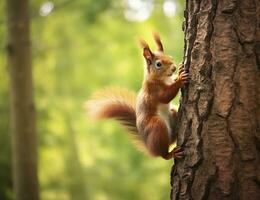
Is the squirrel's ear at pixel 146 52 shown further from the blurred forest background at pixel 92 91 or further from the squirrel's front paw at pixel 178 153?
the blurred forest background at pixel 92 91

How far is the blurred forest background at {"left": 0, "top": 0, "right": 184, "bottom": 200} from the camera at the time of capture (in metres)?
9.93

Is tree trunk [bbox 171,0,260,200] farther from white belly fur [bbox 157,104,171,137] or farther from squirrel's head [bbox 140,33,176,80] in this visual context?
squirrel's head [bbox 140,33,176,80]

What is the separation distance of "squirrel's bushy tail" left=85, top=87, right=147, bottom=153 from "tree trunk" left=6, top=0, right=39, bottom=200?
34.7 inches

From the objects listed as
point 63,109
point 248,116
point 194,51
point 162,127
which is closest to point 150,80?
point 162,127

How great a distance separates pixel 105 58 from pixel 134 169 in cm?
307

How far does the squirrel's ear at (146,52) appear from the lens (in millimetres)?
3279

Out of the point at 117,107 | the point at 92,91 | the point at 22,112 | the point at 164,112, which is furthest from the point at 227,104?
the point at 92,91

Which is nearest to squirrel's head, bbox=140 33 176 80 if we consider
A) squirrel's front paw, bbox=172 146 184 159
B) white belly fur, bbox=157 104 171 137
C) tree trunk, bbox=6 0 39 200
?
white belly fur, bbox=157 104 171 137

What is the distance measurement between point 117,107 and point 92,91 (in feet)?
27.1

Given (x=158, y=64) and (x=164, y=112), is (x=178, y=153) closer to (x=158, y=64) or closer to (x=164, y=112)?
(x=164, y=112)

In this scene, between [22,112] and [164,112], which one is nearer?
[164,112]

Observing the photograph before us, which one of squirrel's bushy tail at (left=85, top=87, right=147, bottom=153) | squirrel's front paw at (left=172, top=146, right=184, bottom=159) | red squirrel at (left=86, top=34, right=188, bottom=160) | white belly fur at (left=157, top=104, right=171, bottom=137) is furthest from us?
squirrel's bushy tail at (left=85, top=87, right=147, bottom=153)

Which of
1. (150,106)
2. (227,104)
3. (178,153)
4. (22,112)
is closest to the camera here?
(227,104)

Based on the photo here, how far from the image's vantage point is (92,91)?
11773 mm
